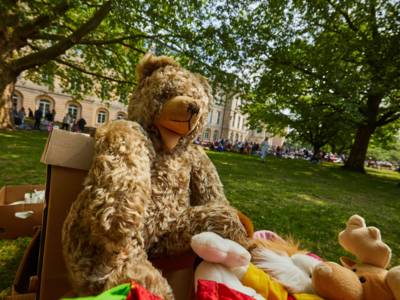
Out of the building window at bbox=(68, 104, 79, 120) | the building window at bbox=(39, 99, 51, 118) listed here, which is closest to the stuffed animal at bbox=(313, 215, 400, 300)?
the building window at bbox=(39, 99, 51, 118)

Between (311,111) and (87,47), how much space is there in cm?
997

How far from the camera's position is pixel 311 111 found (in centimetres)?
1290

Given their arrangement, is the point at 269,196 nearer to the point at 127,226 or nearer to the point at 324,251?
the point at 324,251

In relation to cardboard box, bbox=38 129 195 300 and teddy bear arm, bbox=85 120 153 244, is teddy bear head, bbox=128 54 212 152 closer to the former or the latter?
teddy bear arm, bbox=85 120 153 244

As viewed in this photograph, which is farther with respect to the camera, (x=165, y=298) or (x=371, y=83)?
(x=371, y=83)

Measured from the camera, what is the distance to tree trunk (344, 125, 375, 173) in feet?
50.5

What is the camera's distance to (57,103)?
32.7 meters

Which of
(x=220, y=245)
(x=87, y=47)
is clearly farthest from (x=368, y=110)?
(x=220, y=245)

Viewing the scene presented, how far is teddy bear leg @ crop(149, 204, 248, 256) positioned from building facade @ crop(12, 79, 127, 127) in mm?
28252

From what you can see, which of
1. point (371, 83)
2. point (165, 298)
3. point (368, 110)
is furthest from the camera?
point (368, 110)

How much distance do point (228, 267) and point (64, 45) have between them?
376 inches

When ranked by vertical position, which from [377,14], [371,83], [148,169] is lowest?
[148,169]

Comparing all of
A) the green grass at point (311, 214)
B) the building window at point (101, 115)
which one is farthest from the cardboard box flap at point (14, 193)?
the building window at point (101, 115)

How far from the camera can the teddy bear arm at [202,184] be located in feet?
6.15
